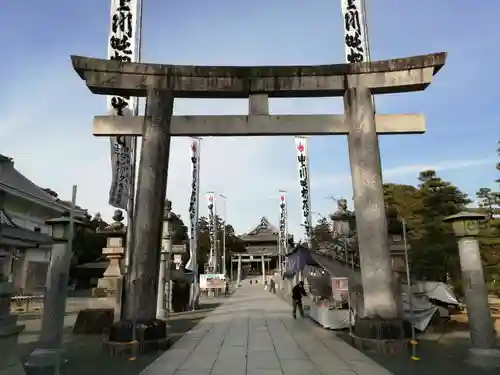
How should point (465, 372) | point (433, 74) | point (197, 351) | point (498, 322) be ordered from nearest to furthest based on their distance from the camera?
1. point (465, 372)
2. point (197, 351)
3. point (433, 74)
4. point (498, 322)

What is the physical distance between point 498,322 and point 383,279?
646 cm

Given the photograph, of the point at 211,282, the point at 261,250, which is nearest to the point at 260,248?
the point at 261,250

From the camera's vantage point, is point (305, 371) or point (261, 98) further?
point (261, 98)

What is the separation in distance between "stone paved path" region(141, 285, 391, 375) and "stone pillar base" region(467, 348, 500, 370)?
6.16 ft

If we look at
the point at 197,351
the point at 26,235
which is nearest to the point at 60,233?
the point at 197,351

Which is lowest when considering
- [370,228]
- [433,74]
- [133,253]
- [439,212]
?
[133,253]

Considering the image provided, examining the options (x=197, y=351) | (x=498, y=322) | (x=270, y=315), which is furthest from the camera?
(x=270, y=315)

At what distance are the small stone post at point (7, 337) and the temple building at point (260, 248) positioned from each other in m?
54.3

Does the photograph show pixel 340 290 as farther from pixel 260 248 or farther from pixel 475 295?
pixel 260 248

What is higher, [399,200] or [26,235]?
[399,200]

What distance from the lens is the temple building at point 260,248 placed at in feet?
201

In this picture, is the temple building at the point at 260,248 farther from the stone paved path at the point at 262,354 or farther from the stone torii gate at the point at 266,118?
the stone torii gate at the point at 266,118

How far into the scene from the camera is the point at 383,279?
339 inches

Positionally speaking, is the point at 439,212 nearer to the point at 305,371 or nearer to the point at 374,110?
the point at 374,110
